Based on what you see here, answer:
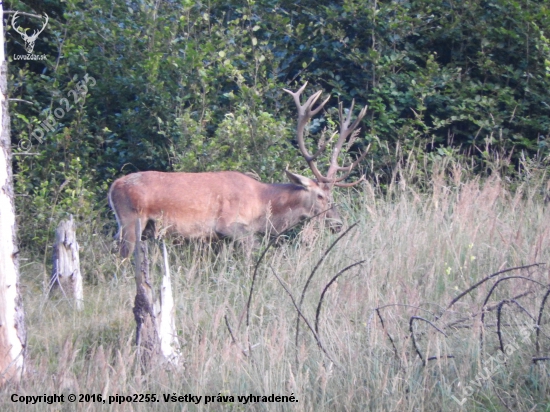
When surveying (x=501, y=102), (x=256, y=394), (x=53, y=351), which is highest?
(x=501, y=102)

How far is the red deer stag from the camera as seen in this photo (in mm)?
7895

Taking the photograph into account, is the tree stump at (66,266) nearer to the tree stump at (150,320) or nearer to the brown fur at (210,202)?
the brown fur at (210,202)

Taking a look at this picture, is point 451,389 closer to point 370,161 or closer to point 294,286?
point 294,286

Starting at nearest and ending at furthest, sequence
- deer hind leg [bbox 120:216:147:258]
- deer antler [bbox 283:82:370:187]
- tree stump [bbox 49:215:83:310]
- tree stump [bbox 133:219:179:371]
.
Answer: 1. tree stump [bbox 133:219:179:371]
2. tree stump [bbox 49:215:83:310]
3. deer hind leg [bbox 120:216:147:258]
4. deer antler [bbox 283:82:370:187]

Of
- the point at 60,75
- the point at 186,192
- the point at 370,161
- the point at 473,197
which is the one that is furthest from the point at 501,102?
the point at 60,75

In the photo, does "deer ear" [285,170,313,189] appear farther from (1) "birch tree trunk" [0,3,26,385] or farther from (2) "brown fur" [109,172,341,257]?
(1) "birch tree trunk" [0,3,26,385]

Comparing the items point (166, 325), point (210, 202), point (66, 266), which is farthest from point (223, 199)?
point (166, 325)

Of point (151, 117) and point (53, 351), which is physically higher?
point (151, 117)

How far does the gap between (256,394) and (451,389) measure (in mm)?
1057

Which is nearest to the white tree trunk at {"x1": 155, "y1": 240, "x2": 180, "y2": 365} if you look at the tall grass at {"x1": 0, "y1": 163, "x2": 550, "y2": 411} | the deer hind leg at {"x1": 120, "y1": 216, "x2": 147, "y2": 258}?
the tall grass at {"x1": 0, "y1": 163, "x2": 550, "y2": 411}

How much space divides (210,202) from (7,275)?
3479 mm

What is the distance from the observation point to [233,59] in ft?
29.9

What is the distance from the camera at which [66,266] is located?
669 centimetres

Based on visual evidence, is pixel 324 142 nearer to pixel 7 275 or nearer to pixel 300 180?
pixel 300 180
